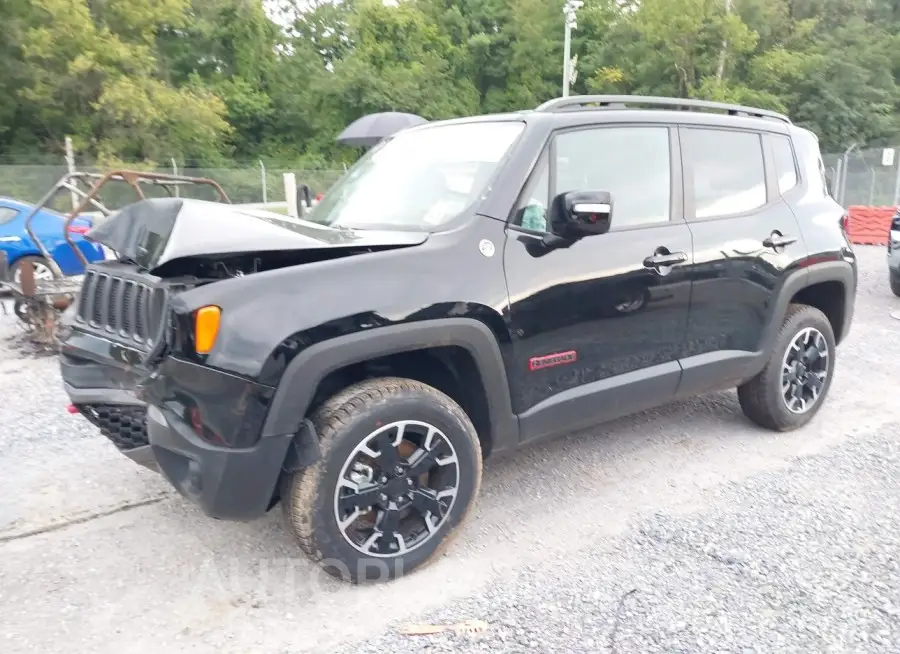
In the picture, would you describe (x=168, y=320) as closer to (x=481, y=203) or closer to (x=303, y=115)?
(x=481, y=203)

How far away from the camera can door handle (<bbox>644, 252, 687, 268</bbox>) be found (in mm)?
3553

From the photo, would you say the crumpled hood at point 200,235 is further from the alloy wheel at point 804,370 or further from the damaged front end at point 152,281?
the alloy wheel at point 804,370

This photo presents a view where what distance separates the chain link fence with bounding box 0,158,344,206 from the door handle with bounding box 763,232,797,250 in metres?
17.2

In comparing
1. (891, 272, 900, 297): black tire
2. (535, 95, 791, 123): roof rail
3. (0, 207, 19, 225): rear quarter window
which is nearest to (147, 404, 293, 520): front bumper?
Result: (535, 95, 791, 123): roof rail

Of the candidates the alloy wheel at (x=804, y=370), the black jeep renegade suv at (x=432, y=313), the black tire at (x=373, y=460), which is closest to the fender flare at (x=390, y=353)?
the black jeep renegade suv at (x=432, y=313)

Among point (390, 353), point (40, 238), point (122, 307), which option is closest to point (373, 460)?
point (390, 353)

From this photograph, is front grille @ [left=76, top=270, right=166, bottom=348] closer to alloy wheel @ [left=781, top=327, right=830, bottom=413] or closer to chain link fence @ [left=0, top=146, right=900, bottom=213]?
alloy wheel @ [left=781, top=327, right=830, bottom=413]

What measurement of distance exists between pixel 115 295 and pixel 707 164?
10.0ft

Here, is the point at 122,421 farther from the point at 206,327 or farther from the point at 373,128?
the point at 373,128

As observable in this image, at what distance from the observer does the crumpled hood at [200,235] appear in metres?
2.57

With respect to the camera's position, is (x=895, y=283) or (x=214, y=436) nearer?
(x=214, y=436)

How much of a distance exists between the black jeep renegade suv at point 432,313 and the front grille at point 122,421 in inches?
0.6

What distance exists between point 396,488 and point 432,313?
2.30ft

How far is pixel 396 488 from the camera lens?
283cm
